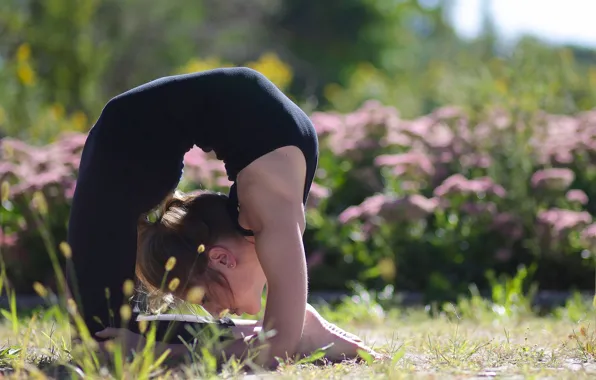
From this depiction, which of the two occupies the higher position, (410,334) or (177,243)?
(177,243)

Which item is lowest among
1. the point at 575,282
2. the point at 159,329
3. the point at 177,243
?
the point at 575,282

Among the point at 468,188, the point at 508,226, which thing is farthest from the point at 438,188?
the point at 508,226

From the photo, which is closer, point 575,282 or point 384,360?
point 384,360

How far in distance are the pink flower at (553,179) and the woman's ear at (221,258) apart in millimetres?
3045

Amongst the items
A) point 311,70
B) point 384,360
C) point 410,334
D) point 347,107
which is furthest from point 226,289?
point 311,70

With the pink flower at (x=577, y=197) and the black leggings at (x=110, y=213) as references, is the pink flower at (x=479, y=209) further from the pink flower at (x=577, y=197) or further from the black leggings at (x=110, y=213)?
the black leggings at (x=110, y=213)

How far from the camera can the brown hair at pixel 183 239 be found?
2.74 metres

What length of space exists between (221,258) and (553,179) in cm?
308

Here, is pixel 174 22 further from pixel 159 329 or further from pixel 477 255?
pixel 159 329

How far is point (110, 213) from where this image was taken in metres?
2.60

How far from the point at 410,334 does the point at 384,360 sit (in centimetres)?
119

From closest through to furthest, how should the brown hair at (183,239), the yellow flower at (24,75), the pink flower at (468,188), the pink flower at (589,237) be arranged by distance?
the brown hair at (183,239) → the pink flower at (589,237) → the pink flower at (468,188) → the yellow flower at (24,75)

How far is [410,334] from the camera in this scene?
365cm

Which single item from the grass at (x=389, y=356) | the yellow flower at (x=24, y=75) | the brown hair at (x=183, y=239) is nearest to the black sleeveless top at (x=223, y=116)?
the brown hair at (x=183, y=239)
